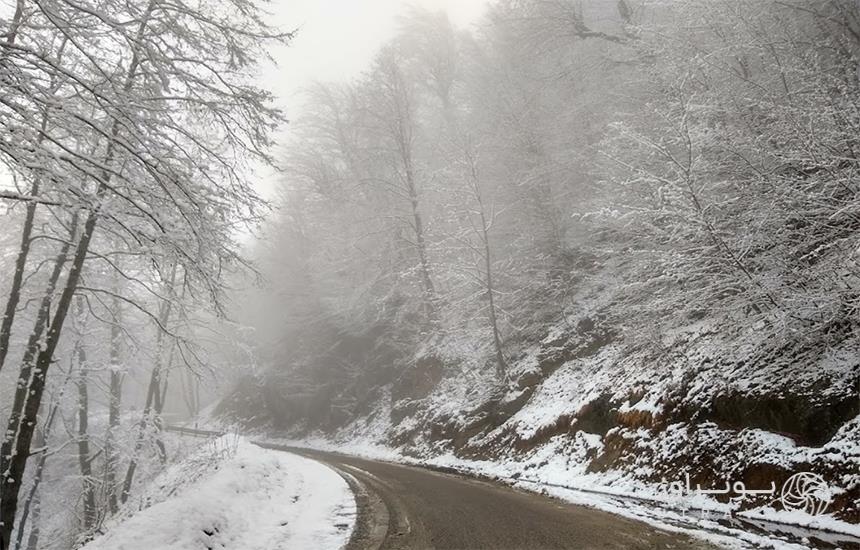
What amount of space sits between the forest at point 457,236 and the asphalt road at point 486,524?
2204 millimetres

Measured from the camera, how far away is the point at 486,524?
694cm

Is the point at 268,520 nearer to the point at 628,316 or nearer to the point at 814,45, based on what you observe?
the point at 628,316

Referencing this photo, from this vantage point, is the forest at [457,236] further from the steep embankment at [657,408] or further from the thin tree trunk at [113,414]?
the thin tree trunk at [113,414]

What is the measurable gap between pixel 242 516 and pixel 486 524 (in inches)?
147

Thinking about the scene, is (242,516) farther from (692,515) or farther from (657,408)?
(657,408)

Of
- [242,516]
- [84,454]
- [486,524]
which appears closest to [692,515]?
[486,524]

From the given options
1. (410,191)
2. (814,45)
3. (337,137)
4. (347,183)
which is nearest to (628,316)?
(814,45)

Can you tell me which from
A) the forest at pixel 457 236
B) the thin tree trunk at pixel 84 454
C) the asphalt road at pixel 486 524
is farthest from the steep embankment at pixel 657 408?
the thin tree trunk at pixel 84 454

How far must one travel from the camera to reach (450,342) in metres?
22.2

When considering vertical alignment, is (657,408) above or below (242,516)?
above

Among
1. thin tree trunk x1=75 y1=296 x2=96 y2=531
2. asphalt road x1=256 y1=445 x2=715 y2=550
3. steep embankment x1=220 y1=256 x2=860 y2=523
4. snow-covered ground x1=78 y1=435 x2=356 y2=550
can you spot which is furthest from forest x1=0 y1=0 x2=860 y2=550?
snow-covered ground x1=78 y1=435 x2=356 y2=550

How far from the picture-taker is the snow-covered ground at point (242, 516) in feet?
19.9

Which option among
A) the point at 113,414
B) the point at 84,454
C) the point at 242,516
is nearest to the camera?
the point at 242,516

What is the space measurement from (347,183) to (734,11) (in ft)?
66.7
